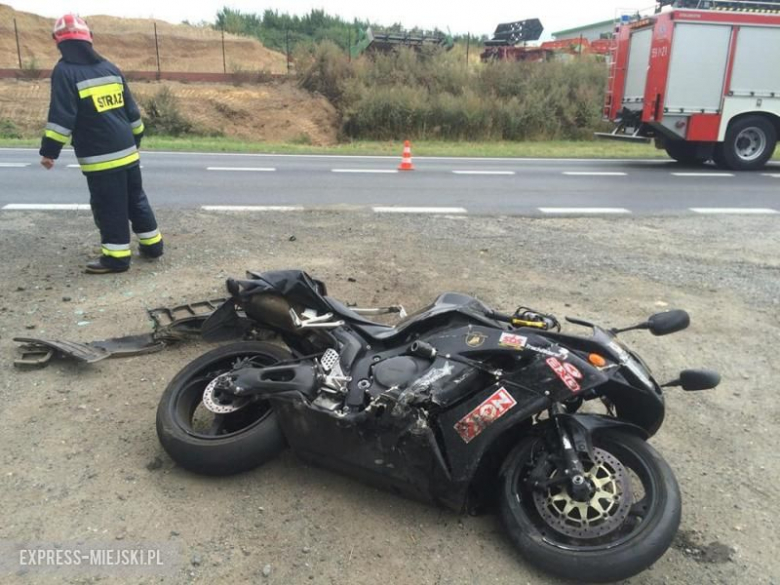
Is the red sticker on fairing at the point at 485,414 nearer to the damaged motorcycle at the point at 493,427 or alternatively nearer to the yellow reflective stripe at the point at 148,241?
the damaged motorcycle at the point at 493,427

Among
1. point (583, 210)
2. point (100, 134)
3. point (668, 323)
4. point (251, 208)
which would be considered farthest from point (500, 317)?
point (583, 210)

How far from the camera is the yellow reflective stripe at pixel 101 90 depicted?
561 cm

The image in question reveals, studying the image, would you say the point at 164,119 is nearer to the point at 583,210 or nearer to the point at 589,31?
the point at 583,210

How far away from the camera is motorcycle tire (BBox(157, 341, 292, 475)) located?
10.2 feet

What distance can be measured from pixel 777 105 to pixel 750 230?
7.87 metres

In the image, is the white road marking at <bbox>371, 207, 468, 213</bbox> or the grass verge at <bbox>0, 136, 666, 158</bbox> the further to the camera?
the grass verge at <bbox>0, 136, 666, 158</bbox>

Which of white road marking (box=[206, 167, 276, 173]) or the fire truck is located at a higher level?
the fire truck

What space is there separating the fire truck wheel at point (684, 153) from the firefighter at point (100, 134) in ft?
42.0

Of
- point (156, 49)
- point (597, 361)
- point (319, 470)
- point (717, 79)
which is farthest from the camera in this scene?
point (156, 49)

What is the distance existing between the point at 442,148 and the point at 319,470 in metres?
16.7

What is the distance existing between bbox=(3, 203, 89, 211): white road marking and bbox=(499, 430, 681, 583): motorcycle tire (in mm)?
7599

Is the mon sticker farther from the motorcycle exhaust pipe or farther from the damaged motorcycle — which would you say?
the motorcycle exhaust pipe

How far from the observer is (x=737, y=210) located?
9.81 metres

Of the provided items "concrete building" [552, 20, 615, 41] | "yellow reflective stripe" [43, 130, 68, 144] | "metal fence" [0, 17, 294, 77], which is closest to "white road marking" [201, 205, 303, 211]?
"yellow reflective stripe" [43, 130, 68, 144]
